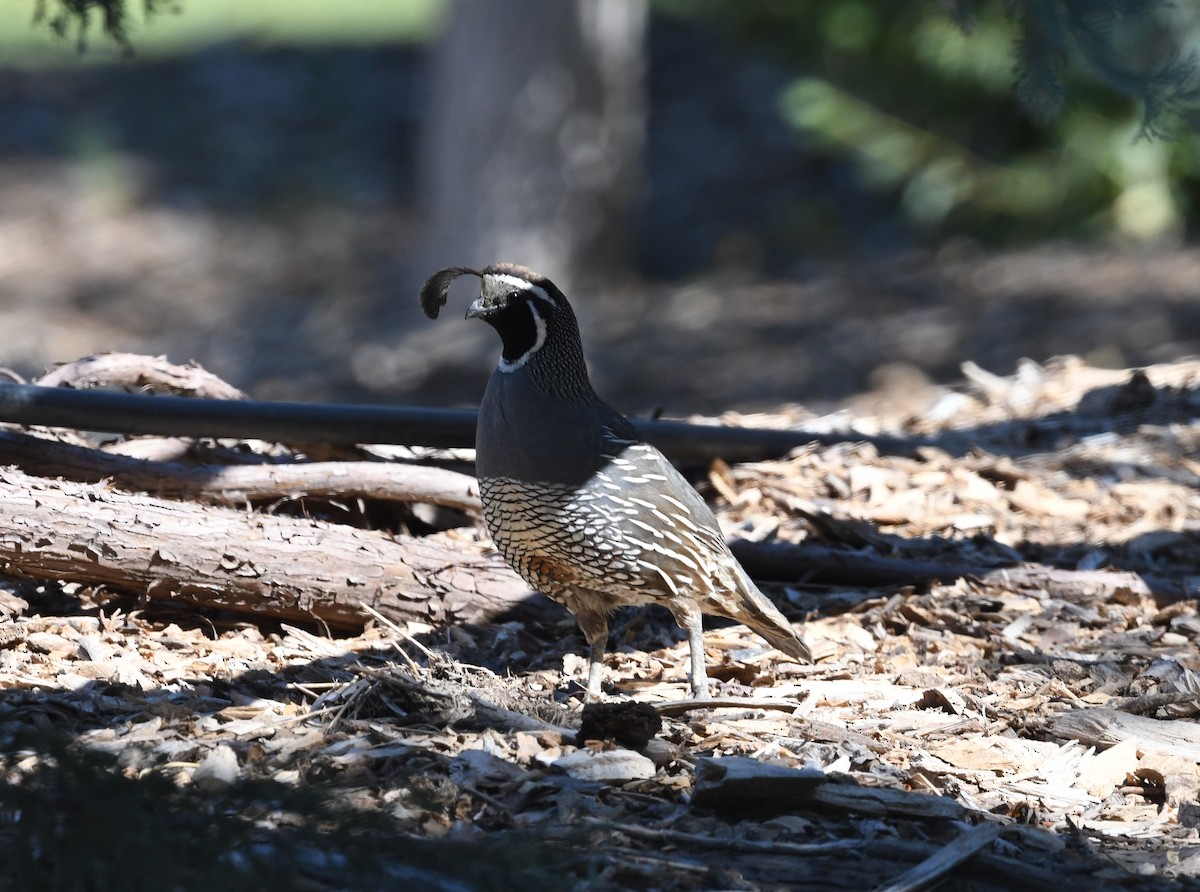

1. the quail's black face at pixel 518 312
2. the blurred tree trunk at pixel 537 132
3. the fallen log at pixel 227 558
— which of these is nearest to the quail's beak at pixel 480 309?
the quail's black face at pixel 518 312

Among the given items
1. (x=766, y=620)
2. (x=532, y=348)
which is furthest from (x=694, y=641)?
(x=532, y=348)

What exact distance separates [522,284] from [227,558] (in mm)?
1299

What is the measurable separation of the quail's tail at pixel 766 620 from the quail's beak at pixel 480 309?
1.17 metres

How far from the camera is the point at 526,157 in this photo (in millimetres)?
11664

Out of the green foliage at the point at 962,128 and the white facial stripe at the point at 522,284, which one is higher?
the green foliage at the point at 962,128

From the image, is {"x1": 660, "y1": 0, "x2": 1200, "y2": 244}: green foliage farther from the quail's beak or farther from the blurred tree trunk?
the quail's beak

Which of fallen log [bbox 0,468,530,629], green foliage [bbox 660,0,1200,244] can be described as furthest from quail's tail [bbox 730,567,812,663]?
green foliage [bbox 660,0,1200,244]

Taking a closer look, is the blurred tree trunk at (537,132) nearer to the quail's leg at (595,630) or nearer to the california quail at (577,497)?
the california quail at (577,497)

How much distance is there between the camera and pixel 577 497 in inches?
167

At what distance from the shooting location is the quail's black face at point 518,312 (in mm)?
4430

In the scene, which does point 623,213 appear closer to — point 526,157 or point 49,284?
point 526,157

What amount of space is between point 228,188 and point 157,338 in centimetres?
314

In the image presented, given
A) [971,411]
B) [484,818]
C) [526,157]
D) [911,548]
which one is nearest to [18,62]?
[526,157]

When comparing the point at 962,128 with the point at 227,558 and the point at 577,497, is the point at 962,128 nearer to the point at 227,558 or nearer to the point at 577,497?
the point at 577,497
